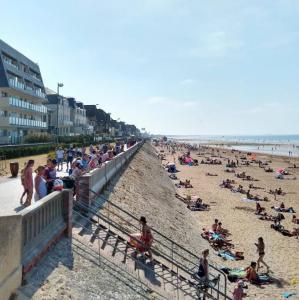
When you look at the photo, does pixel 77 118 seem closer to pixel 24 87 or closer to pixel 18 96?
pixel 18 96

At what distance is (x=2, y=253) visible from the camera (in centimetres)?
688

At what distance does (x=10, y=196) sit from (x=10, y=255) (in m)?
8.01

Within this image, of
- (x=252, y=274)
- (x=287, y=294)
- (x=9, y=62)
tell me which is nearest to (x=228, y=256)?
(x=252, y=274)

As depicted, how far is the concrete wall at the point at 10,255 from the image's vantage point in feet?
22.6

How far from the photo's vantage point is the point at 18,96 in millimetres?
56812

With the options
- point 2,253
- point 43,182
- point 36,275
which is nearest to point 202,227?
point 43,182

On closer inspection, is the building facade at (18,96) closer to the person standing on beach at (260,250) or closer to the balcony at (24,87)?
the balcony at (24,87)

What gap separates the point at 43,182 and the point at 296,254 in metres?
14.1

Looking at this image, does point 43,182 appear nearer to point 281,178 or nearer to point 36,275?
point 36,275

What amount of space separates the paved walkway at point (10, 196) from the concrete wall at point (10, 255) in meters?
2.57

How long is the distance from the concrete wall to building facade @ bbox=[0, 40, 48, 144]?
136 ft

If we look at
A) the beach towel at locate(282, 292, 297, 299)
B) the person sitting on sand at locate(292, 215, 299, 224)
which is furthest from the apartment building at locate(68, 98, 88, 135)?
the beach towel at locate(282, 292, 297, 299)

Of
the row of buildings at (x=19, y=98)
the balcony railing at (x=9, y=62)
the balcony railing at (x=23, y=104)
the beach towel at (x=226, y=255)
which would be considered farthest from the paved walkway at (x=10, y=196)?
the balcony railing at (x=9, y=62)

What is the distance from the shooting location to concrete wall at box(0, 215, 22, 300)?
6.88 meters
